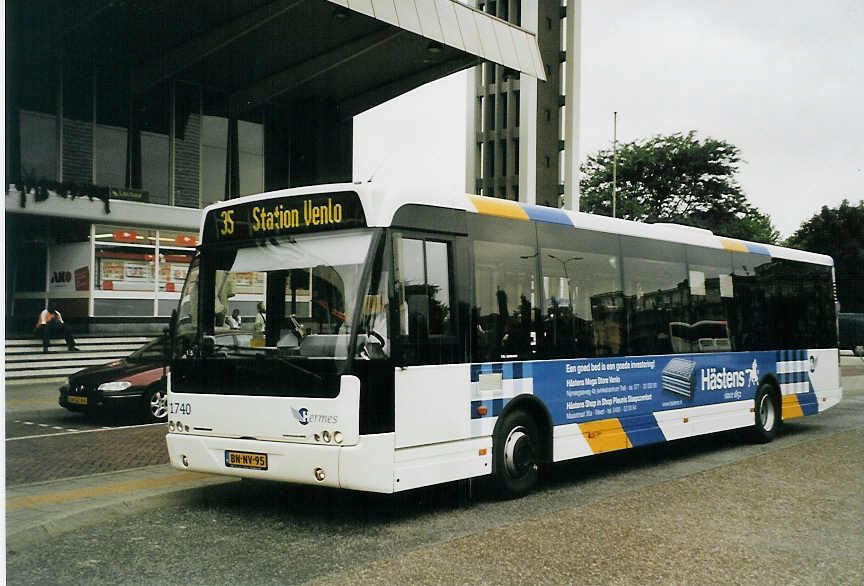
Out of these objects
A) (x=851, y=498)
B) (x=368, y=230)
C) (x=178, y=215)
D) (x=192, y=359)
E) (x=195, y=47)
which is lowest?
(x=851, y=498)

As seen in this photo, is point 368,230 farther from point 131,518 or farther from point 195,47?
point 195,47

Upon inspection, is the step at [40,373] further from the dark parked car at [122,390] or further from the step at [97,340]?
the dark parked car at [122,390]

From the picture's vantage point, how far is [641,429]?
10.7 m

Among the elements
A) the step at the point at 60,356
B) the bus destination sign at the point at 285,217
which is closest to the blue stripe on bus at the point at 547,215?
the bus destination sign at the point at 285,217

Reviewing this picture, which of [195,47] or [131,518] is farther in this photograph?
[195,47]

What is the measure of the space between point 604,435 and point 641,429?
81 centimetres

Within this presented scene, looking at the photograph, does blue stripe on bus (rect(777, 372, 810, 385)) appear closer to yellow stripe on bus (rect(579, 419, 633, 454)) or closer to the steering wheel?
yellow stripe on bus (rect(579, 419, 633, 454))

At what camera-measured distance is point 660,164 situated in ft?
182

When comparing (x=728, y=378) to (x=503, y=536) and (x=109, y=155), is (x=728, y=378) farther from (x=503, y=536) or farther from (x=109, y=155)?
(x=109, y=155)

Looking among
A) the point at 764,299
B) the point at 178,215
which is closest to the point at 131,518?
the point at 764,299

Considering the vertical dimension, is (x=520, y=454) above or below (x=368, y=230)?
below

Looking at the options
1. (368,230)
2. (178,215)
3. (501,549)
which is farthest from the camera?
(178,215)

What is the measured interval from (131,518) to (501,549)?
329cm

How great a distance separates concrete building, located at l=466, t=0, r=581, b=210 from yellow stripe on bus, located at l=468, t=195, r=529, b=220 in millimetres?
51129
